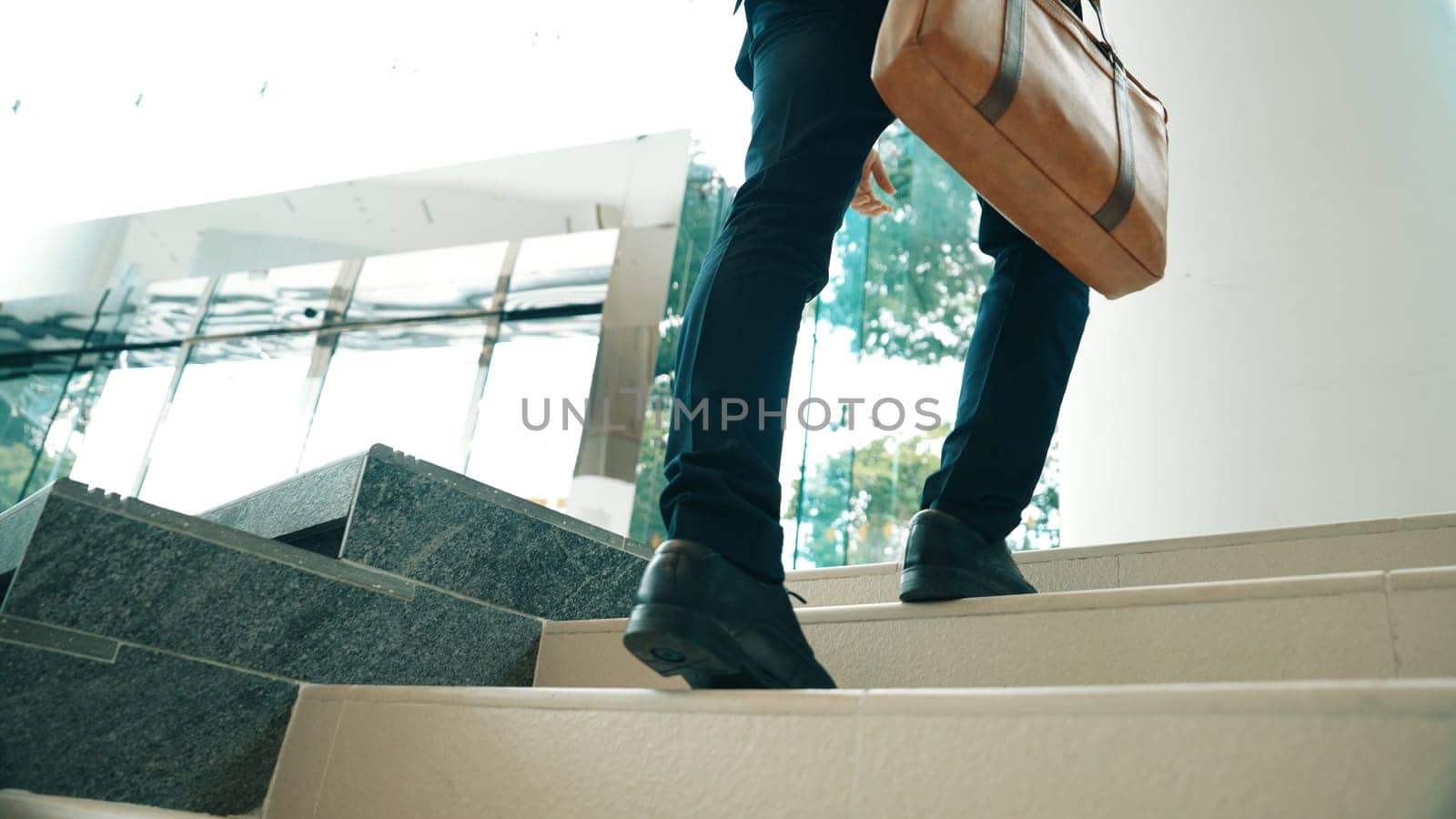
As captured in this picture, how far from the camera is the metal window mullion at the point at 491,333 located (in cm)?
618

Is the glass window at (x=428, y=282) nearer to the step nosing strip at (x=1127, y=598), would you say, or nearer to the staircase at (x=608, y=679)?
the staircase at (x=608, y=679)

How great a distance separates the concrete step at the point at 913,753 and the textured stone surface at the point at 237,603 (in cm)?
21

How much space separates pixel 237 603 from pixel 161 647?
0.09 m

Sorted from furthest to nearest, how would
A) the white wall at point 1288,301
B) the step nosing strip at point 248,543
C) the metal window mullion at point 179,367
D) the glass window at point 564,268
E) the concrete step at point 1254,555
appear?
the metal window mullion at point 179,367, the glass window at point 564,268, the white wall at point 1288,301, the concrete step at point 1254,555, the step nosing strip at point 248,543

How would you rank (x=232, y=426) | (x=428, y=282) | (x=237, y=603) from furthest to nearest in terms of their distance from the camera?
(x=232, y=426), (x=428, y=282), (x=237, y=603)

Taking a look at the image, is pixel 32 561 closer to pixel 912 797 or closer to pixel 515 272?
pixel 912 797

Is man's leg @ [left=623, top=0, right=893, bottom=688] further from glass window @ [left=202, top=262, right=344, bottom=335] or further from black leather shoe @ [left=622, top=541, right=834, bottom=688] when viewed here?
glass window @ [left=202, top=262, right=344, bottom=335]

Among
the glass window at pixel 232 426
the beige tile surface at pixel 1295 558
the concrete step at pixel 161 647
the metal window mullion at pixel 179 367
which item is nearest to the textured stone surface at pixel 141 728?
the concrete step at pixel 161 647

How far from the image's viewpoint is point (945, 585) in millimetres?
1016

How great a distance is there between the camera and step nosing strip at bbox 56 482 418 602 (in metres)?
1.08

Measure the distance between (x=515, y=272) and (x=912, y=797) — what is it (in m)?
6.00

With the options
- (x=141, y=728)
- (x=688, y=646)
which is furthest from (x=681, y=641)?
(x=141, y=728)

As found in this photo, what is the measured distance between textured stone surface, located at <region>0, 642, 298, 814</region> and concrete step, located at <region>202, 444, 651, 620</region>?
22cm

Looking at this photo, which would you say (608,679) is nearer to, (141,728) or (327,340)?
(141,728)
